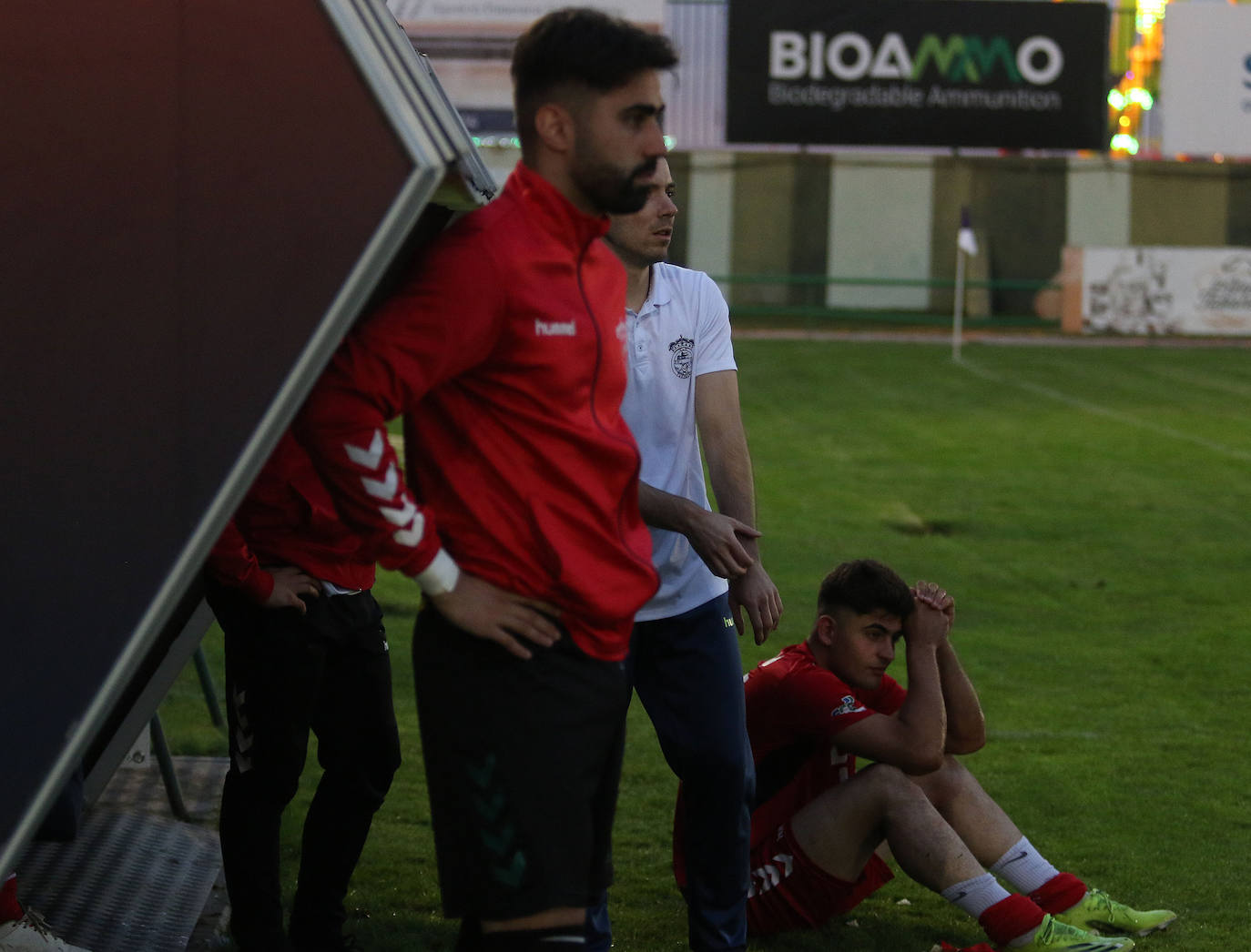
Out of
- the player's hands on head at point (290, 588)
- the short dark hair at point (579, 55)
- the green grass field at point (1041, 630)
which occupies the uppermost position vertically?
the short dark hair at point (579, 55)

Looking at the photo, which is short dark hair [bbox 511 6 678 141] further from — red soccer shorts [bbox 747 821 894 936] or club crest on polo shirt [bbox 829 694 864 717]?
red soccer shorts [bbox 747 821 894 936]

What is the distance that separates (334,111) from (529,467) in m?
0.60

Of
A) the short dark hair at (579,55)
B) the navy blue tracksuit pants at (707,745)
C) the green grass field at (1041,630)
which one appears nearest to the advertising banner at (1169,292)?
the green grass field at (1041,630)

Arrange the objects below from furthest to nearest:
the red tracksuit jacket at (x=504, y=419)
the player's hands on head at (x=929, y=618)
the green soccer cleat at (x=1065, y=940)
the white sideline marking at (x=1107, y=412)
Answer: the white sideline marking at (x=1107, y=412) < the player's hands on head at (x=929, y=618) < the green soccer cleat at (x=1065, y=940) < the red tracksuit jacket at (x=504, y=419)

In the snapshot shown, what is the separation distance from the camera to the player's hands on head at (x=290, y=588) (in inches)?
142

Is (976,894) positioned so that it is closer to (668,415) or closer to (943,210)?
(668,415)

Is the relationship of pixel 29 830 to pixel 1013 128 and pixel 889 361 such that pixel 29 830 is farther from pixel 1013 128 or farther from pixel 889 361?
pixel 1013 128

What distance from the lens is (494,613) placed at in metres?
2.52

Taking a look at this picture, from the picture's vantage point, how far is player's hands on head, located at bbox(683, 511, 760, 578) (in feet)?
10.9

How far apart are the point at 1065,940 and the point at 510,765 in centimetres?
201

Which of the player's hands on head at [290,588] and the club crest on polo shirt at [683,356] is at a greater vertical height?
the club crest on polo shirt at [683,356]

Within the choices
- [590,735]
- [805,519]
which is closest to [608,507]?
[590,735]

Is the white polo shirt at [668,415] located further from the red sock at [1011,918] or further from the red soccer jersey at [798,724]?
the red sock at [1011,918]

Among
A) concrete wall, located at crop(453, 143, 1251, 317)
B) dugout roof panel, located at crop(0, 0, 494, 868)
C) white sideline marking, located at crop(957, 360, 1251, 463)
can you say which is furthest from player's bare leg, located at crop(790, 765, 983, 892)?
concrete wall, located at crop(453, 143, 1251, 317)
